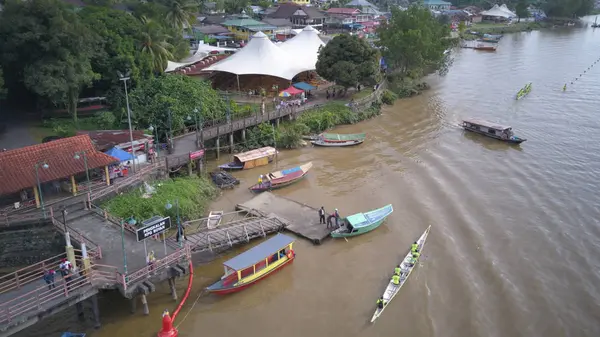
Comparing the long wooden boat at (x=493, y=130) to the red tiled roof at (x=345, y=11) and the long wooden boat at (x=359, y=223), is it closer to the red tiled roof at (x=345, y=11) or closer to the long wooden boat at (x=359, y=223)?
the long wooden boat at (x=359, y=223)

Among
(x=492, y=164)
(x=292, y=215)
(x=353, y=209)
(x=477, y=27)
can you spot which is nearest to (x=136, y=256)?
(x=292, y=215)

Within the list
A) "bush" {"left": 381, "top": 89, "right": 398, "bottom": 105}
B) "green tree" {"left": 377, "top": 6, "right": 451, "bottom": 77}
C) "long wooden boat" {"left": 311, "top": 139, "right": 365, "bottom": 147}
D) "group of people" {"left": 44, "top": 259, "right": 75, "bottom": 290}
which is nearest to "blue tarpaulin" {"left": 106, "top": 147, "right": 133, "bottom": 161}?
"group of people" {"left": 44, "top": 259, "right": 75, "bottom": 290}

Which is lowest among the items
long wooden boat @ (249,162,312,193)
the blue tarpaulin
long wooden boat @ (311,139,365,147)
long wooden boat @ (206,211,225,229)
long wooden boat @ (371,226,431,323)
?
long wooden boat @ (371,226,431,323)

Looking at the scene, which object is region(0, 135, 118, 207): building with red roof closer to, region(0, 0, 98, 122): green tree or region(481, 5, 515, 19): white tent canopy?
region(0, 0, 98, 122): green tree

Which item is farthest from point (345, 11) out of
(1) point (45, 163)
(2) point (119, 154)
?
(1) point (45, 163)

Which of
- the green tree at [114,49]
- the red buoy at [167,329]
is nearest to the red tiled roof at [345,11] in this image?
the green tree at [114,49]

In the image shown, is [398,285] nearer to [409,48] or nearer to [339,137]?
[339,137]
